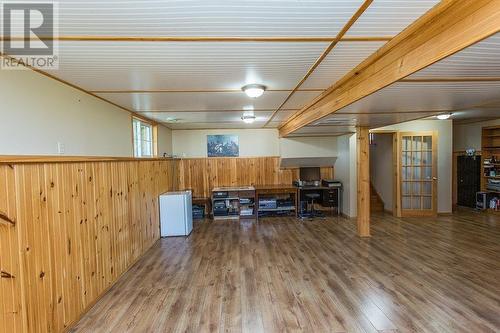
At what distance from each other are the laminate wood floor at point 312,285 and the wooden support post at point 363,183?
257 mm

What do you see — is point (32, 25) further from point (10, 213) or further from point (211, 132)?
point (211, 132)

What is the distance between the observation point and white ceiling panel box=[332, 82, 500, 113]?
2334 millimetres

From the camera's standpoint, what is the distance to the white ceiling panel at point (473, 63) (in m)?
1.47

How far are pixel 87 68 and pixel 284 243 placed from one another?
381cm

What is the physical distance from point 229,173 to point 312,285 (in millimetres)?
4407

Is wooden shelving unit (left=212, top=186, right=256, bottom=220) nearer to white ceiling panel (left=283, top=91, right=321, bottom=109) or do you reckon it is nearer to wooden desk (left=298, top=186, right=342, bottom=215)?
wooden desk (left=298, top=186, right=342, bottom=215)

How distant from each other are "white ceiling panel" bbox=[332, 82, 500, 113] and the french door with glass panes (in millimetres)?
3348

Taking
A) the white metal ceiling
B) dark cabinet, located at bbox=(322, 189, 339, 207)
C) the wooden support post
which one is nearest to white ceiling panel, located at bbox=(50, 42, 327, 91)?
the white metal ceiling

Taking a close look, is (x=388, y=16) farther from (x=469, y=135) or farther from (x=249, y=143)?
(x=469, y=135)

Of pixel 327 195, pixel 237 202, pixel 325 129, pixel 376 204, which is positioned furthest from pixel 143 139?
pixel 376 204

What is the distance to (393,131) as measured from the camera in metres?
6.39

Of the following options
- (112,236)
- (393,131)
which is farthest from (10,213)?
(393,131)

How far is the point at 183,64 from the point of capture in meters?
2.16

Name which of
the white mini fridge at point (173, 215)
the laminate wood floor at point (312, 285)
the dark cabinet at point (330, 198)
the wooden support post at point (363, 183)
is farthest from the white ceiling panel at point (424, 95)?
the white mini fridge at point (173, 215)
